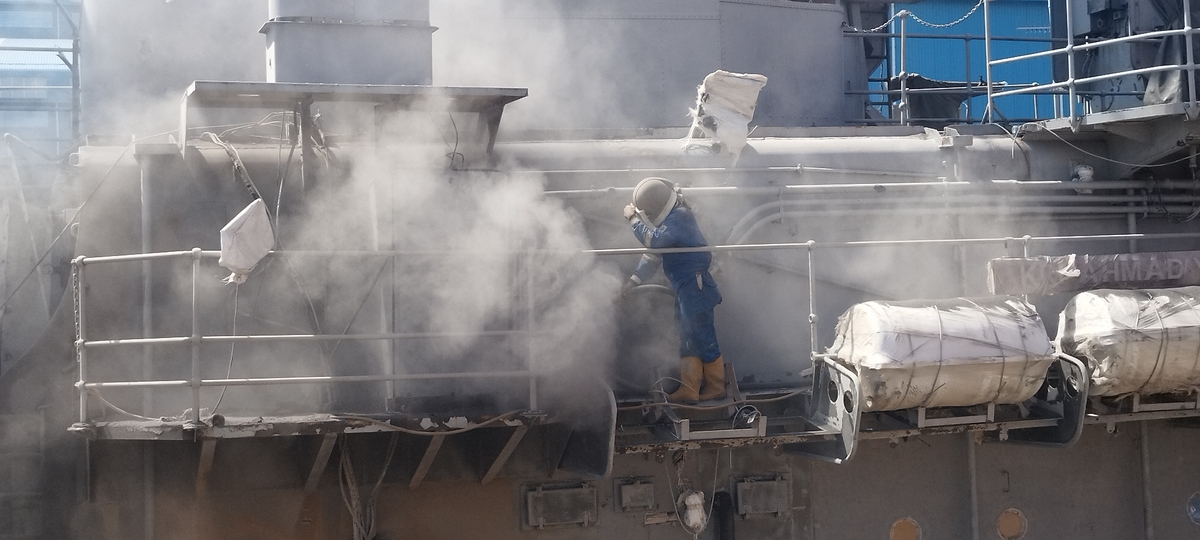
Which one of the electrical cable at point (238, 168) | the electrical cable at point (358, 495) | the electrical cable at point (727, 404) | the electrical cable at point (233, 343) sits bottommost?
the electrical cable at point (358, 495)

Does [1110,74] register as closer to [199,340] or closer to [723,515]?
[723,515]

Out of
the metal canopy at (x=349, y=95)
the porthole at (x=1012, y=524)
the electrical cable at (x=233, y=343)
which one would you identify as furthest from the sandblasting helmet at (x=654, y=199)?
the porthole at (x=1012, y=524)

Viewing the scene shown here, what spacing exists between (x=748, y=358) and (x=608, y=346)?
1083mm

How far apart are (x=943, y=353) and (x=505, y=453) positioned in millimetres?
2597

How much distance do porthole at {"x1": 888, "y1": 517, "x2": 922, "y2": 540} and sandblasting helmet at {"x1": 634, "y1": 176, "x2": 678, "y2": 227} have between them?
2639mm

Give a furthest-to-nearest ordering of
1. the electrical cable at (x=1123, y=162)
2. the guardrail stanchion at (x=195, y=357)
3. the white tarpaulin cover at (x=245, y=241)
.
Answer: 1. the electrical cable at (x=1123, y=162)
2. the white tarpaulin cover at (x=245, y=241)
3. the guardrail stanchion at (x=195, y=357)

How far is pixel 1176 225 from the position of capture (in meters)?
8.46

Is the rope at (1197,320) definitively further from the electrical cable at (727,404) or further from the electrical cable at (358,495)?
the electrical cable at (358,495)

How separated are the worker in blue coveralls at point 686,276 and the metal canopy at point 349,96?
1.07m

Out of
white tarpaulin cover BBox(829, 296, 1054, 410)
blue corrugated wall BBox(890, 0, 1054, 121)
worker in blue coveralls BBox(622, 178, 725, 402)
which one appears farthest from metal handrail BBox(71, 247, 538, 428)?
blue corrugated wall BBox(890, 0, 1054, 121)

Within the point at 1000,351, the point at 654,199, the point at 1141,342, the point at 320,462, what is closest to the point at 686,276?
the point at 654,199

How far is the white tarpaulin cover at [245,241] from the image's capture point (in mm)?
6125

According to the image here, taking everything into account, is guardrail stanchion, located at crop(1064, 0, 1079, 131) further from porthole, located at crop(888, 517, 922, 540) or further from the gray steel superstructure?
porthole, located at crop(888, 517, 922, 540)

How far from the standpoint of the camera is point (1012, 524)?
25.8ft
